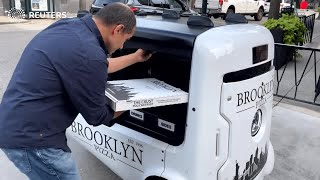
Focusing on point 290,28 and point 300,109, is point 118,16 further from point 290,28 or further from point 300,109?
point 290,28

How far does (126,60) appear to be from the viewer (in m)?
2.38

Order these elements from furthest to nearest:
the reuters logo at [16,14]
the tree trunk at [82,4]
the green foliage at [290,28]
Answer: the tree trunk at [82,4] → the reuters logo at [16,14] → the green foliage at [290,28]

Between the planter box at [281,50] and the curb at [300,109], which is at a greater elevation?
the planter box at [281,50]

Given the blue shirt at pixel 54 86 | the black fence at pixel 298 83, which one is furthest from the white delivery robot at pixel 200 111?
the black fence at pixel 298 83

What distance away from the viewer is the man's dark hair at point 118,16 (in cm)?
194

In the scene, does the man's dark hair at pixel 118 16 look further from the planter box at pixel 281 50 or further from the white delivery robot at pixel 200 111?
the planter box at pixel 281 50

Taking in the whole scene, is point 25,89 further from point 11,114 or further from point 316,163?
point 316,163

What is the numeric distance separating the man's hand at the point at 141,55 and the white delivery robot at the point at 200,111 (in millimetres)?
45

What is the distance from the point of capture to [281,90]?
249 inches

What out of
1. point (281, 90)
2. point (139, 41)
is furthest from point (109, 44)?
point (281, 90)

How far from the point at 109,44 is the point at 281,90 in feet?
16.1

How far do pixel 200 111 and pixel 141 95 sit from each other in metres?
0.35

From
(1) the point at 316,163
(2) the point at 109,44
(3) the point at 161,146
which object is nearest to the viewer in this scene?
(2) the point at 109,44

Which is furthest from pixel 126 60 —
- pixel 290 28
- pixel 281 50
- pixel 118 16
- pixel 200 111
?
pixel 290 28
